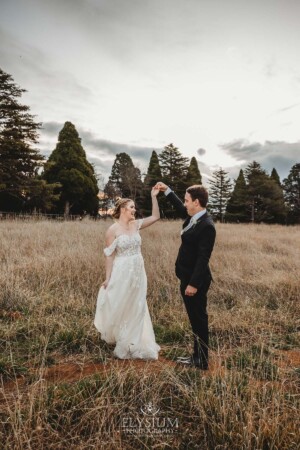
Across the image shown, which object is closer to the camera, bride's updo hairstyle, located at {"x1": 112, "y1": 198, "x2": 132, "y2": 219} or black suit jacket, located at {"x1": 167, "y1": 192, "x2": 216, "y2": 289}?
black suit jacket, located at {"x1": 167, "y1": 192, "x2": 216, "y2": 289}

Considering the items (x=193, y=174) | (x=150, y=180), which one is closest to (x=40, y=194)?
(x=150, y=180)

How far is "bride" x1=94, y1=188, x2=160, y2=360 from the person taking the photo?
3615mm

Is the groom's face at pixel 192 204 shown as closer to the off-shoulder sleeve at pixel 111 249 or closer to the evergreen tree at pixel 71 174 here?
the off-shoulder sleeve at pixel 111 249

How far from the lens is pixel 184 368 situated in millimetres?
3129

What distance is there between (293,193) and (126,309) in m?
41.4

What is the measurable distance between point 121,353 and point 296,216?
132 feet

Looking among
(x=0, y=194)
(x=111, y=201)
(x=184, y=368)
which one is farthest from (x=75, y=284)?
(x=111, y=201)

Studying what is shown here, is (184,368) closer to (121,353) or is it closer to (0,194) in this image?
(121,353)

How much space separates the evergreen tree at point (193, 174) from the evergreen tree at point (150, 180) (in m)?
3.46

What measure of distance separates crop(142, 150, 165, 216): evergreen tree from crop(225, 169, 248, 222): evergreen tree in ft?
32.0

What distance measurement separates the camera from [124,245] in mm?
3797

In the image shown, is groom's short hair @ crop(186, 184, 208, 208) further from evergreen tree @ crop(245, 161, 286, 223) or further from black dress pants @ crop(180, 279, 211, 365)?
evergreen tree @ crop(245, 161, 286, 223)

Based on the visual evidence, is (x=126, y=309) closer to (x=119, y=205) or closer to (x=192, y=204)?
(x=119, y=205)

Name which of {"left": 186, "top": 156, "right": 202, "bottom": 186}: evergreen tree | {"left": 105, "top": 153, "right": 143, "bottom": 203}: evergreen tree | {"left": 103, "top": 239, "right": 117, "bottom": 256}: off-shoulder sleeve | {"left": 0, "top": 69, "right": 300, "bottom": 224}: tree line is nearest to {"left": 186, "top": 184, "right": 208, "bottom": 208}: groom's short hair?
{"left": 103, "top": 239, "right": 117, "bottom": 256}: off-shoulder sleeve
